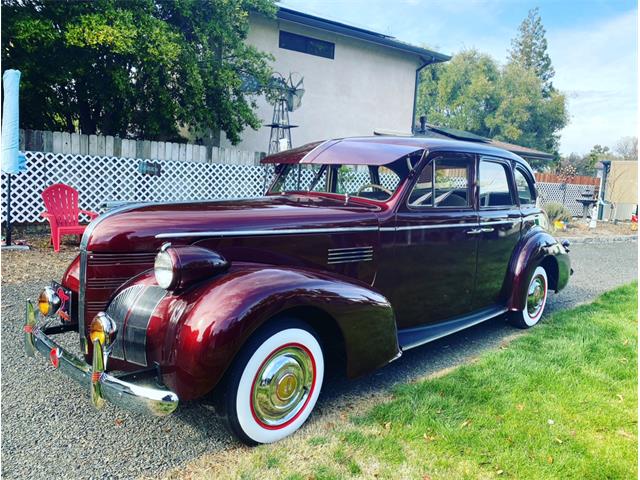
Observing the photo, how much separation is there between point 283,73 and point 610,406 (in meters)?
12.3

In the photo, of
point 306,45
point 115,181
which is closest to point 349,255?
A: point 115,181

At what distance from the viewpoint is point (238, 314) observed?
7.53ft

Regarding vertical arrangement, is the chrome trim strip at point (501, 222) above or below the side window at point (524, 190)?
below

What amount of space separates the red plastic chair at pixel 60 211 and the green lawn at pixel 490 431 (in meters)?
5.57

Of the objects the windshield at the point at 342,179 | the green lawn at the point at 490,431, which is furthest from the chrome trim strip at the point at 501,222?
the green lawn at the point at 490,431

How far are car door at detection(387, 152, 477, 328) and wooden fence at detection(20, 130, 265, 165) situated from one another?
22.5 feet

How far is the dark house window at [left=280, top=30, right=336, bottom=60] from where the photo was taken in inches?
527

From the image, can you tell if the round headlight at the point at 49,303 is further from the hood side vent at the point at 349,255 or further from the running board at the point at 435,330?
the running board at the point at 435,330

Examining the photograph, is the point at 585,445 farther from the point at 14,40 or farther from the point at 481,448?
the point at 14,40

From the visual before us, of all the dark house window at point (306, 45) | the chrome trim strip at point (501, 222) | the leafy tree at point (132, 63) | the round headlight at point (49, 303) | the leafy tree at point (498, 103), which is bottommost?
the round headlight at point (49, 303)

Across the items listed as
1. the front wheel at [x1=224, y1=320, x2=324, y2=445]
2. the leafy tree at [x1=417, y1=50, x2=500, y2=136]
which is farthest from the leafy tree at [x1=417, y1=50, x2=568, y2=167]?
the front wheel at [x1=224, y1=320, x2=324, y2=445]

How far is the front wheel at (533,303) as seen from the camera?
15.5 ft

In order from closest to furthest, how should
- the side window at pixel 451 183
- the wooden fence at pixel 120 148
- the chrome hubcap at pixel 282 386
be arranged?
the chrome hubcap at pixel 282 386 < the side window at pixel 451 183 < the wooden fence at pixel 120 148

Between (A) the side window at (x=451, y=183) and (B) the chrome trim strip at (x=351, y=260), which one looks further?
(A) the side window at (x=451, y=183)
